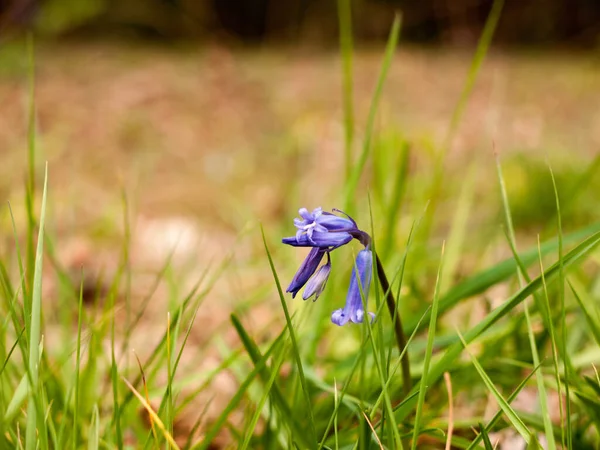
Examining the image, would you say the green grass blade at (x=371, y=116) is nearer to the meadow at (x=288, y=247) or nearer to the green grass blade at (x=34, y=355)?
the meadow at (x=288, y=247)

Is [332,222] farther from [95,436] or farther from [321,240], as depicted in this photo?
[95,436]

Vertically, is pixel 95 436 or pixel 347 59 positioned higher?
pixel 347 59

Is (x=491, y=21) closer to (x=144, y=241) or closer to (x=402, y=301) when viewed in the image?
(x=402, y=301)

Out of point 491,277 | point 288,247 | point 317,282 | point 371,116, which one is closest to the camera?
point 317,282

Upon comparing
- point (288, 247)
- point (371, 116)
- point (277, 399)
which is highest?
point (371, 116)

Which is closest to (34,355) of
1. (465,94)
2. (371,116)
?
(371,116)

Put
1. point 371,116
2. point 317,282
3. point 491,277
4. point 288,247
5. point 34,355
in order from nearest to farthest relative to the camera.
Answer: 1. point 34,355
2. point 317,282
3. point 491,277
4. point 371,116
5. point 288,247

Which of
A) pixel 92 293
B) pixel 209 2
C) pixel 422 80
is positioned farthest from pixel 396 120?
pixel 209 2
